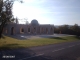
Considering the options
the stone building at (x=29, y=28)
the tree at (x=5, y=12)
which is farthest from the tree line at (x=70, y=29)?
the tree at (x=5, y=12)

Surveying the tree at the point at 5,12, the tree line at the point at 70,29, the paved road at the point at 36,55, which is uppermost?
the tree at the point at 5,12

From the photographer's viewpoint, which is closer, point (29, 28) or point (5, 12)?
point (5, 12)

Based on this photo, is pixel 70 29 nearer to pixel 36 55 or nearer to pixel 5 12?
pixel 5 12

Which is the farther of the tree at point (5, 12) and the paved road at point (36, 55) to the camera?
the tree at point (5, 12)

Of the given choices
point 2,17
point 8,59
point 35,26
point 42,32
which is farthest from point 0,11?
point 42,32

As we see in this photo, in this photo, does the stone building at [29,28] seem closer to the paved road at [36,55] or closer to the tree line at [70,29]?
the tree line at [70,29]

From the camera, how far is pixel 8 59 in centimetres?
1118

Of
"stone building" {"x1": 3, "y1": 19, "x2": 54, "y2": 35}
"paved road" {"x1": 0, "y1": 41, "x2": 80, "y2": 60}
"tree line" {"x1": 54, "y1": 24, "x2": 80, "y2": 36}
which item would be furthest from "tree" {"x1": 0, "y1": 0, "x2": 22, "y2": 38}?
"tree line" {"x1": 54, "y1": 24, "x2": 80, "y2": 36}

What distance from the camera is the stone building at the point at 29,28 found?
45662 mm

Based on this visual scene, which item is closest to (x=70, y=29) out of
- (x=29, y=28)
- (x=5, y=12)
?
(x=29, y=28)

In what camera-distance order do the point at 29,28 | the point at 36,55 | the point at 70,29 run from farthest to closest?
the point at 70,29, the point at 29,28, the point at 36,55

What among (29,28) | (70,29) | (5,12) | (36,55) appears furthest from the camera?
(70,29)

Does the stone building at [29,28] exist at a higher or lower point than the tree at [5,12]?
lower

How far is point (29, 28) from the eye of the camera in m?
55.9
